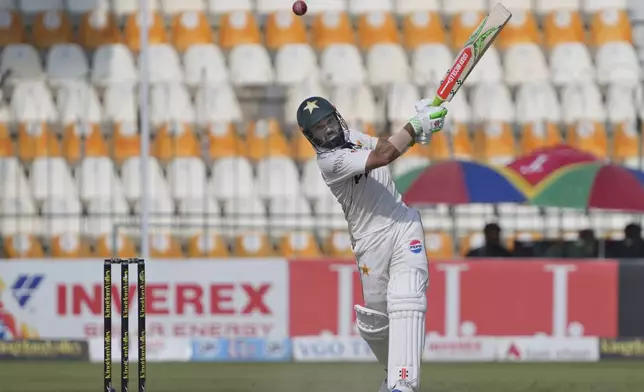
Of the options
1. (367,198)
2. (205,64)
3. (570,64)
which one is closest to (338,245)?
(205,64)

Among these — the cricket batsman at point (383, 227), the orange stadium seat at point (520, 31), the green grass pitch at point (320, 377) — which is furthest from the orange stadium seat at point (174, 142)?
the cricket batsman at point (383, 227)

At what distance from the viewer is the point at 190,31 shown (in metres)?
15.4

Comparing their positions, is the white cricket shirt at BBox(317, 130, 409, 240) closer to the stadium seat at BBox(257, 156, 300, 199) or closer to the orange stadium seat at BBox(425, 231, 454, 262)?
the orange stadium seat at BBox(425, 231, 454, 262)

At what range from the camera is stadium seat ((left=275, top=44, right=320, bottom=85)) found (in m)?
14.9

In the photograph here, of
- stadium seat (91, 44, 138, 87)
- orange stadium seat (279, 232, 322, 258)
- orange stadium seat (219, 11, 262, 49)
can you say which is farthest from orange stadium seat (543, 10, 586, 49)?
stadium seat (91, 44, 138, 87)

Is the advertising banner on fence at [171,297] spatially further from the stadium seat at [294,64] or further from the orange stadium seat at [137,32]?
the orange stadium seat at [137,32]

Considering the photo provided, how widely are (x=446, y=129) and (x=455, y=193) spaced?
2155 millimetres

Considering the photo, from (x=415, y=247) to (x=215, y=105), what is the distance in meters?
8.02

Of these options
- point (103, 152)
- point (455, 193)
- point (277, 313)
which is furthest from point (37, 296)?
point (455, 193)

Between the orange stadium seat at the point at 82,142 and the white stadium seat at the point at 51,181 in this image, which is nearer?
the white stadium seat at the point at 51,181

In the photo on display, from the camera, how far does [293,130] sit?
570 inches

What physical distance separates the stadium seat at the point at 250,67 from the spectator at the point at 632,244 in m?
4.63

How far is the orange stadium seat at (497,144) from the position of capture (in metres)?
14.4

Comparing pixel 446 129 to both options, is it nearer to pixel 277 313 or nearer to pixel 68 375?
pixel 277 313
